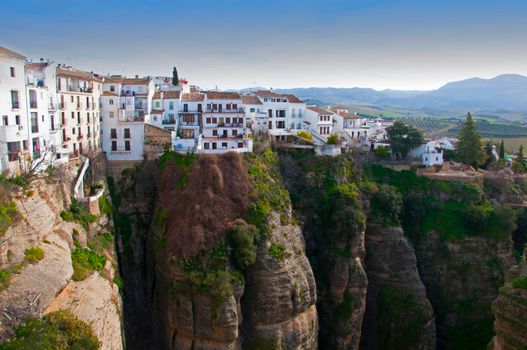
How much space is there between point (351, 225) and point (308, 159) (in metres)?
8.31

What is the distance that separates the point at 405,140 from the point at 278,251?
942 inches

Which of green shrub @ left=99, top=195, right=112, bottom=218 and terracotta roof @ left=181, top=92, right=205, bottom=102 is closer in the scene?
green shrub @ left=99, top=195, right=112, bottom=218

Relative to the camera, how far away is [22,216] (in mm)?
21703

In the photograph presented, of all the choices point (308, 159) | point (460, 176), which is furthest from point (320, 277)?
point (460, 176)

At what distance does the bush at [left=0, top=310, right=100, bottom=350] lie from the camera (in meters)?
15.9

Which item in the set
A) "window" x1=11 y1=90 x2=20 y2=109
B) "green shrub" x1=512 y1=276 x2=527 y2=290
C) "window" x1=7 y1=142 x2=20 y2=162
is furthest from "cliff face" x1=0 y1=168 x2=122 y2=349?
"green shrub" x1=512 y1=276 x2=527 y2=290

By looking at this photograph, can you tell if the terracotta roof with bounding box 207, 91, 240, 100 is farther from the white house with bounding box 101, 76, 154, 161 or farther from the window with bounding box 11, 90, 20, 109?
the window with bounding box 11, 90, 20, 109

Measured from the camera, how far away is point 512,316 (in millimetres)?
24031

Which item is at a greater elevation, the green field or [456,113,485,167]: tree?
[456,113,485,167]: tree

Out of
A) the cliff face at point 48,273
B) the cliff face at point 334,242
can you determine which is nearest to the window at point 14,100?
the cliff face at point 48,273

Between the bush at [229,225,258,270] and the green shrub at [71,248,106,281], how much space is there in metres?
8.50

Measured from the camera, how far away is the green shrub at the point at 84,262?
76.1ft

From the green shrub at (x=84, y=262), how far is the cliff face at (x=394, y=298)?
23.3 m

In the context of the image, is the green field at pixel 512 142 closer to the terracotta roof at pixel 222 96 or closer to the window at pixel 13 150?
the terracotta roof at pixel 222 96
